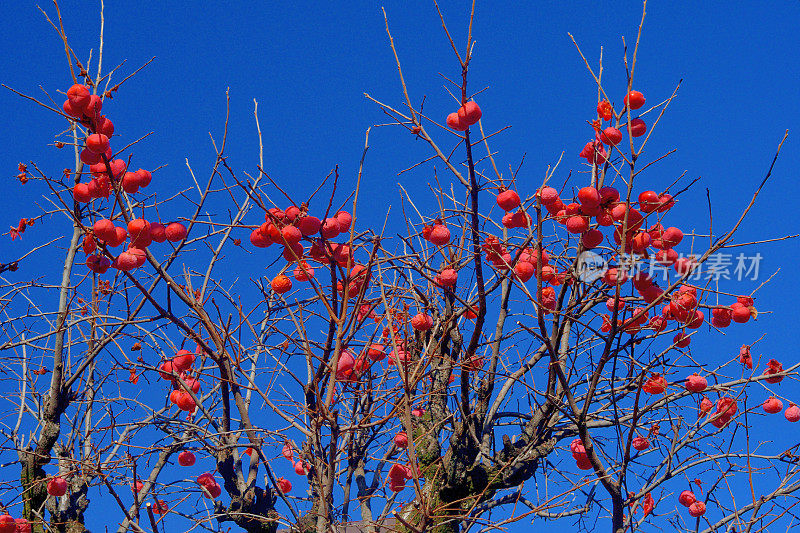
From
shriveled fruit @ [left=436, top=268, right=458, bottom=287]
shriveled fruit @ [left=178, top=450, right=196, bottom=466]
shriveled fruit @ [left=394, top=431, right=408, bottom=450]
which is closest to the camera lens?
shriveled fruit @ [left=436, top=268, right=458, bottom=287]

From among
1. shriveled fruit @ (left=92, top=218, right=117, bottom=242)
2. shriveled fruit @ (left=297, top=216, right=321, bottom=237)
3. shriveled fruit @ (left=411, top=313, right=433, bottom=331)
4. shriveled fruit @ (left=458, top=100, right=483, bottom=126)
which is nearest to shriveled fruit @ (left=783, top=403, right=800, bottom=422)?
shriveled fruit @ (left=411, top=313, right=433, bottom=331)

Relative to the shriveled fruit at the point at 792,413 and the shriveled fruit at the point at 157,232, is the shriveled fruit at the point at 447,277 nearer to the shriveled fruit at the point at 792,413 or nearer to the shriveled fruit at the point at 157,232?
the shriveled fruit at the point at 157,232

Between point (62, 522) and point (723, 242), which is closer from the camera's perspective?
point (723, 242)

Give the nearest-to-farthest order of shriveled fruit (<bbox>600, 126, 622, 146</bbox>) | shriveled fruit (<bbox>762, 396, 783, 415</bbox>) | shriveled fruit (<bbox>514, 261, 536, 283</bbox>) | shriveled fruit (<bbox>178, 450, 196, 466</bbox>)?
1. shriveled fruit (<bbox>600, 126, 622, 146</bbox>)
2. shriveled fruit (<bbox>514, 261, 536, 283</bbox>)
3. shriveled fruit (<bbox>762, 396, 783, 415</bbox>)
4. shriveled fruit (<bbox>178, 450, 196, 466</bbox>)

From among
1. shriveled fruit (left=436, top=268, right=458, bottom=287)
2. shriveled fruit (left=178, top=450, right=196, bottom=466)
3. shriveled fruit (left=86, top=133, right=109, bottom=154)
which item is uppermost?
shriveled fruit (left=86, top=133, right=109, bottom=154)

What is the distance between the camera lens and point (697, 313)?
3307mm

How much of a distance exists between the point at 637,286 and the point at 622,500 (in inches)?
43.2

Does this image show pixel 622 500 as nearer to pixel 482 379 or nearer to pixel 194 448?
pixel 482 379

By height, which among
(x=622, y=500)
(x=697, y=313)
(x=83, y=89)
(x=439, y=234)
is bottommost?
(x=622, y=500)

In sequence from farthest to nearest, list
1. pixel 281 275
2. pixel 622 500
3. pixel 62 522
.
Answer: pixel 62 522, pixel 622 500, pixel 281 275

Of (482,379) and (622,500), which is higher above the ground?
(482,379)

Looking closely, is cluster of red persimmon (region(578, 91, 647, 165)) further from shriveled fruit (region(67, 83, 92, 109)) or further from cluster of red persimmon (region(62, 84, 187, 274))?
shriveled fruit (region(67, 83, 92, 109))

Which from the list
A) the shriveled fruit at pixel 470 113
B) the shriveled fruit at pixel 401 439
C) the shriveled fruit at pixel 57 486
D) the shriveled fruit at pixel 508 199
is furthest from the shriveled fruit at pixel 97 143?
the shriveled fruit at pixel 57 486

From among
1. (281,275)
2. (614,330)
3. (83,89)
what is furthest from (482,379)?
(83,89)
